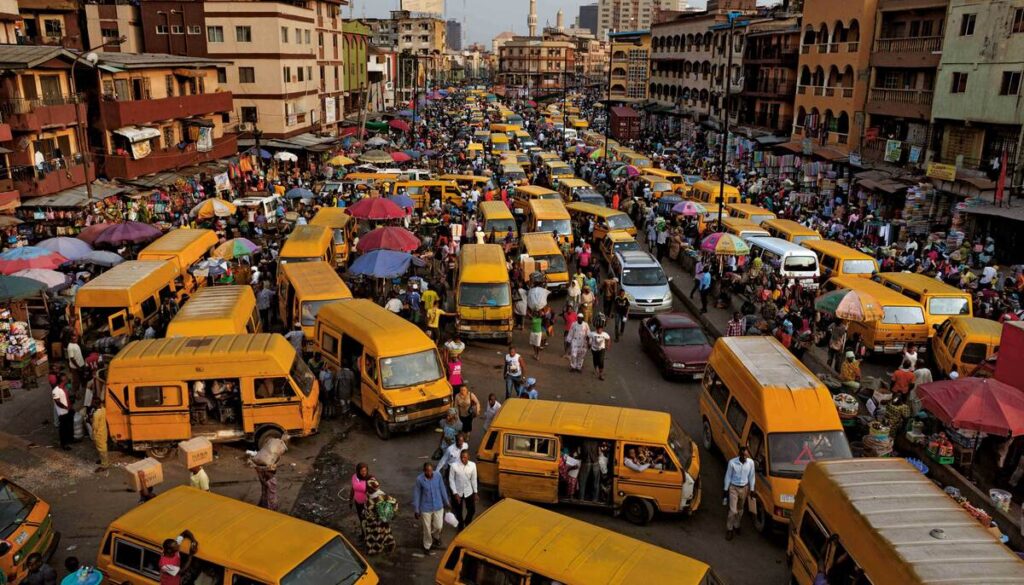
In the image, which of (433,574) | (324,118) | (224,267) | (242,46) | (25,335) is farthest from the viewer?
(324,118)

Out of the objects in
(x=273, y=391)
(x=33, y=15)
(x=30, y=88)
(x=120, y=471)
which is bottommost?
(x=120, y=471)

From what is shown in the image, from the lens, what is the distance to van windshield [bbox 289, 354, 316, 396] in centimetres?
1436

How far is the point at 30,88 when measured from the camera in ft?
88.3

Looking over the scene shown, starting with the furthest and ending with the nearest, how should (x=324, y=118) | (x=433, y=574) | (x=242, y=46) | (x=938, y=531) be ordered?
1. (x=324, y=118)
2. (x=242, y=46)
3. (x=433, y=574)
4. (x=938, y=531)

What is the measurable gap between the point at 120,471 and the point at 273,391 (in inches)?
118

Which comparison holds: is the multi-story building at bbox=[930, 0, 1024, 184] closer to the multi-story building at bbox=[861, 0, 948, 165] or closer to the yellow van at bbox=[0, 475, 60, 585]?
the multi-story building at bbox=[861, 0, 948, 165]

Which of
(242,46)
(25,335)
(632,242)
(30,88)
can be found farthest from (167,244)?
(242,46)

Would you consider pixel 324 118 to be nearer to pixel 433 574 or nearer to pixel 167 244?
pixel 167 244

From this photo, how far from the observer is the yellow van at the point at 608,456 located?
38.5ft

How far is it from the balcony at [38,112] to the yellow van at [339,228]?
868 centimetres

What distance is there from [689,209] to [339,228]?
46.5 feet

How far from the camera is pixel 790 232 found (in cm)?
2658

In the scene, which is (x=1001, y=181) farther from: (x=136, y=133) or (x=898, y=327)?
(x=136, y=133)

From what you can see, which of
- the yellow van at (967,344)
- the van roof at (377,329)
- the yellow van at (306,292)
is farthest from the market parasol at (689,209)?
the van roof at (377,329)
